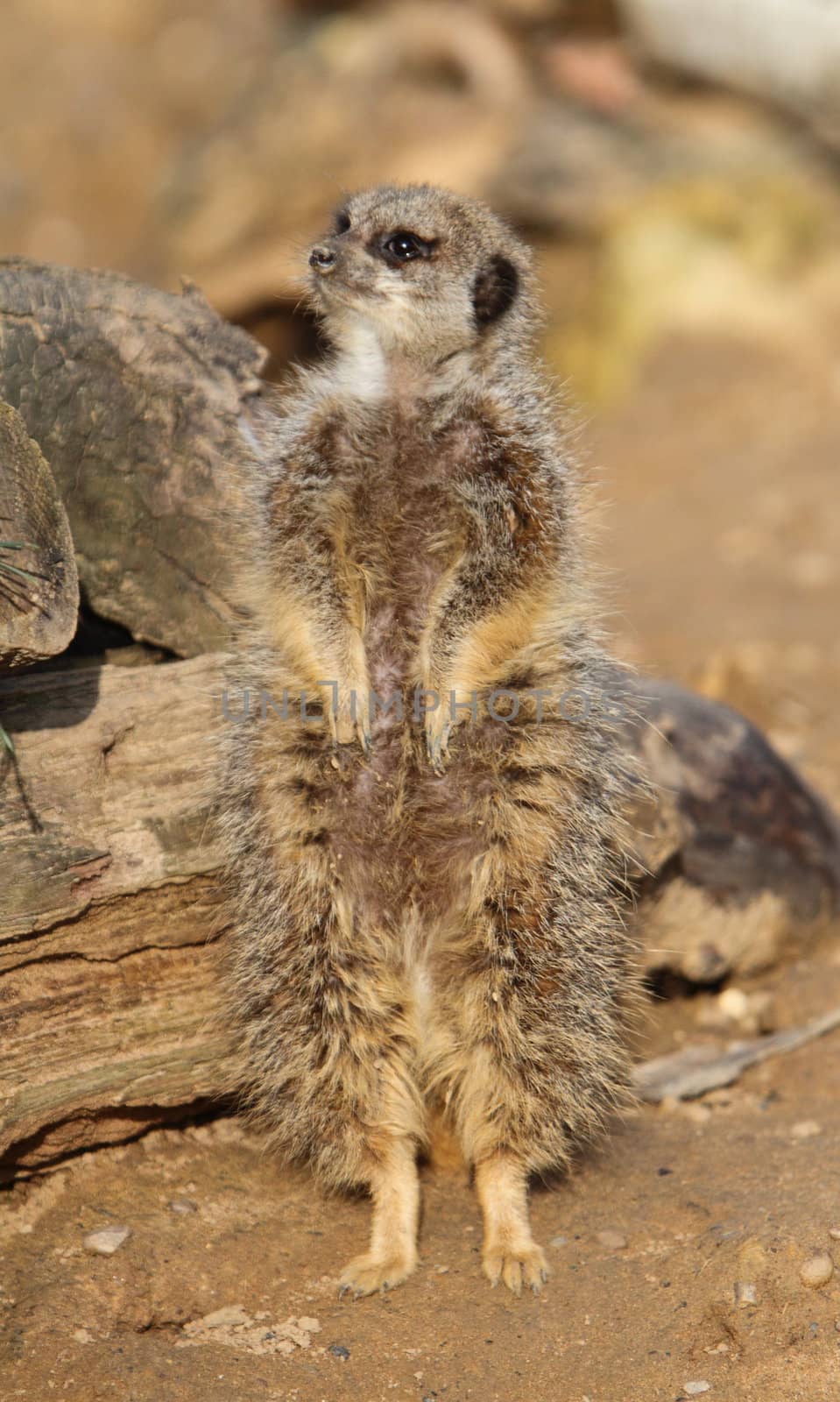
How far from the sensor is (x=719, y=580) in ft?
21.3

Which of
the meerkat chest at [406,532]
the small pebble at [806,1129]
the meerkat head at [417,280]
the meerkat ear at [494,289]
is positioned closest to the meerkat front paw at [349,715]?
the meerkat chest at [406,532]

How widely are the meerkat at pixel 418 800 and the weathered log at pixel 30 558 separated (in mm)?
473

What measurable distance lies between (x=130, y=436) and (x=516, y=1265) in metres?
2.13

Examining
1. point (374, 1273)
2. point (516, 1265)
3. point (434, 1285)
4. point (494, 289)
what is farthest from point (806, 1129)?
point (494, 289)

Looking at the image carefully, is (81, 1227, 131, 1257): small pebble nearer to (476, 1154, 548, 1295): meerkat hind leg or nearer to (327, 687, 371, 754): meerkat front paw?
(476, 1154, 548, 1295): meerkat hind leg

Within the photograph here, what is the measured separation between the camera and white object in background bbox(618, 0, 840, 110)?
316 inches

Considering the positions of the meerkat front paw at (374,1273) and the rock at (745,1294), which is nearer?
the rock at (745,1294)

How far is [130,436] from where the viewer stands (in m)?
3.42

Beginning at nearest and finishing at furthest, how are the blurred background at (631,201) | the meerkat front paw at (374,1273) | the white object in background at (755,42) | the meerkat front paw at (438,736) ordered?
the meerkat front paw at (374,1273), the meerkat front paw at (438,736), the blurred background at (631,201), the white object in background at (755,42)

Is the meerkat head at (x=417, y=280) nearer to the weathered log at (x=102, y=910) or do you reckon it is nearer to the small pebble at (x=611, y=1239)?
the weathered log at (x=102, y=910)

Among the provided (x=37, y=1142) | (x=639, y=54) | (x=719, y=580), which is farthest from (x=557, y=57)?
(x=37, y=1142)

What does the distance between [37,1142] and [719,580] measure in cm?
452

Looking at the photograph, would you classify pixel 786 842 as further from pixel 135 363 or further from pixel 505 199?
pixel 505 199

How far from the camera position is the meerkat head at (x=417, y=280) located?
9.93 ft
